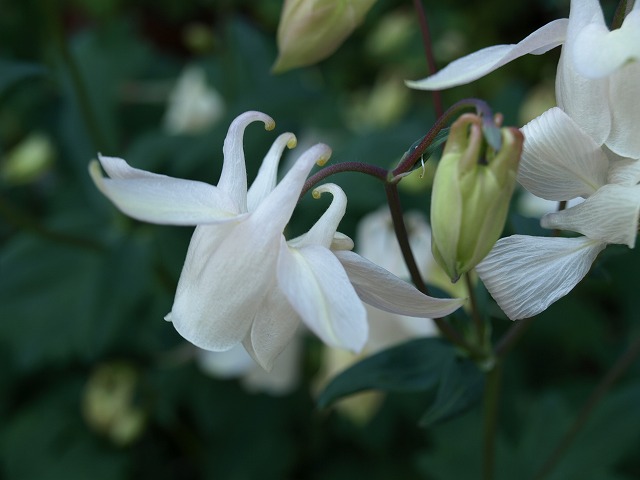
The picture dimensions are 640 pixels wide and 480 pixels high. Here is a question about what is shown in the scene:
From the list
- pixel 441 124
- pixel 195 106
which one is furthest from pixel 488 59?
pixel 195 106

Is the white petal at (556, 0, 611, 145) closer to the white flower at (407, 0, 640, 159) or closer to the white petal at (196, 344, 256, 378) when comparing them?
the white flower at (407, 0, 640, 159)

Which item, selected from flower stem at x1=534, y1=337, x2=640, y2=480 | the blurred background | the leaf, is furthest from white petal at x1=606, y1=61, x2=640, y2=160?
the blurred background

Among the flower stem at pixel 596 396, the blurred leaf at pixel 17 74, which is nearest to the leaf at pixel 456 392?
the flower stem at pixel 596 396

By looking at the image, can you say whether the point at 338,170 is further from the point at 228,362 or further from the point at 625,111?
the point at 228,362

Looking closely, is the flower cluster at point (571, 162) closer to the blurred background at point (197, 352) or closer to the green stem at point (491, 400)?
the green stem at point (491, 400)

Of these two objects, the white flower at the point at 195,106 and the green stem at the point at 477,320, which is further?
the white flower at the point at 195,106

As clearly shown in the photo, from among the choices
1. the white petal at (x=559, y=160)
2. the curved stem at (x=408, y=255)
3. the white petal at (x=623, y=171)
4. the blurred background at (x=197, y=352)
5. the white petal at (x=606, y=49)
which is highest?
the white petal at (x=606, y=49)
